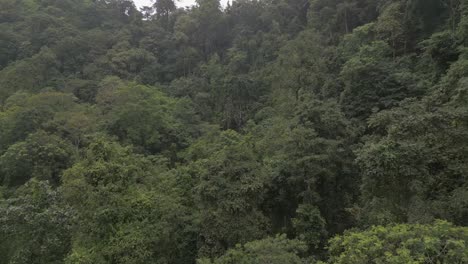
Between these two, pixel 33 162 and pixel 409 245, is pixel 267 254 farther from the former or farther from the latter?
pixel 33 162

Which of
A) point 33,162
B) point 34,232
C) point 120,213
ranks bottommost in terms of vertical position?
point 34,232

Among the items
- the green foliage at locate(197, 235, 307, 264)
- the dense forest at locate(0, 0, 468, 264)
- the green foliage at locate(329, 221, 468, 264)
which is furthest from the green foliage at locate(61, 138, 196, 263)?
the green foliage at locate(329, 221, 468, 264)

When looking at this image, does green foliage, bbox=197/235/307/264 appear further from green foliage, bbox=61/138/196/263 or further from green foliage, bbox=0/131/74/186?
green foliage, bbox=0/131/74/186

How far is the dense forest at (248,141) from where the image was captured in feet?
32.9

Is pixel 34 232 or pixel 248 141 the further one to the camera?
pixel 248 141

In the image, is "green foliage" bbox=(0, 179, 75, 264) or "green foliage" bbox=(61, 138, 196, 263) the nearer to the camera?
"green foliage" bbox=(0, 179, 75, 264)

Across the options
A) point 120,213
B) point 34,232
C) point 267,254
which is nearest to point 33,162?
point 34,232

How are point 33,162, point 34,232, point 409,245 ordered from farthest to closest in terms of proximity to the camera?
point 33,162 < point 34,232 < point 409,245

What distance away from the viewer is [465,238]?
663 centimetres

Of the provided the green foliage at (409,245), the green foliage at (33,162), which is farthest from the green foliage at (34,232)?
the green foliage at (409,245)

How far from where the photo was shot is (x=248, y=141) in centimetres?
1627

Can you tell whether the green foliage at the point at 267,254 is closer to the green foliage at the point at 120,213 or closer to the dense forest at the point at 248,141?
the dense forest at the point at 248,141

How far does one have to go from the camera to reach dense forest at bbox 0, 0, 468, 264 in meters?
10.0

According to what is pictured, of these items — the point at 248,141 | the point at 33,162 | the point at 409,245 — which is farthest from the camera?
the point at 33,162
